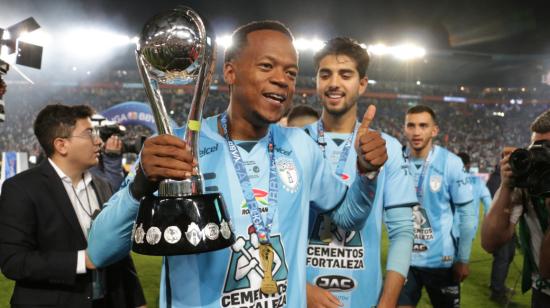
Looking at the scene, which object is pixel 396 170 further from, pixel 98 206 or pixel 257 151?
pixel 98 206

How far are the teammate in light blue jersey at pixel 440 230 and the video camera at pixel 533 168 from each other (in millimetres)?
2046

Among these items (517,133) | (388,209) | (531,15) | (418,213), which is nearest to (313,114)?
(418,213)

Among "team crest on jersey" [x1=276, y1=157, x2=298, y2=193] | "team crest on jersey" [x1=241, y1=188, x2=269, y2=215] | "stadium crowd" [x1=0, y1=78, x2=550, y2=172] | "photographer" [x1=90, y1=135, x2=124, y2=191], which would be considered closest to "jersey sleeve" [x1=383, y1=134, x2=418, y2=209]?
"team crest on jersey" [x1=276, y1=157, x2=298, y2=193]

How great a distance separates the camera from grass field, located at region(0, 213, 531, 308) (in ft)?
18.8

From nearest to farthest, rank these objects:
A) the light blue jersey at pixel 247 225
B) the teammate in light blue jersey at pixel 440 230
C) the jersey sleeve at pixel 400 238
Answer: the light blue jersey at pixel 247 225 < the jersey sleeve at pixel 400 238 < the teammate in light blue jersey at pixel 440 230

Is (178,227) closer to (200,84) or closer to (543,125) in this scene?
(200,84)

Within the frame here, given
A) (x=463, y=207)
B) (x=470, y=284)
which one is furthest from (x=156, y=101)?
(x=470, y=284)

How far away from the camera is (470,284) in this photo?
6.77 meters

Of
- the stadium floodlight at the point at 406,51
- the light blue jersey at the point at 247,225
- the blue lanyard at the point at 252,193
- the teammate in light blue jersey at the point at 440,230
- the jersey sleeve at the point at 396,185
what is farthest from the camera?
the stadium floodlight at the point at 406,51

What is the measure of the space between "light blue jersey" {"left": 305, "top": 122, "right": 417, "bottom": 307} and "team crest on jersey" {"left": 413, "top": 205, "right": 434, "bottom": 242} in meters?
1.90

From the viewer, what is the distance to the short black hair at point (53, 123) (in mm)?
2840

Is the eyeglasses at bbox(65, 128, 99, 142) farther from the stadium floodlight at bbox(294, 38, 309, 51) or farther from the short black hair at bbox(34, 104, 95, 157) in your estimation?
the stadium floodlight at bbox(294, 38, 309, 51)

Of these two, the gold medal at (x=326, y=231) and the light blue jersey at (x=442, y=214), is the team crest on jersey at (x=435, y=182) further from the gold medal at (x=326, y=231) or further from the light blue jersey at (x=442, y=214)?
Result: the gold medal at (x=326, y=231)

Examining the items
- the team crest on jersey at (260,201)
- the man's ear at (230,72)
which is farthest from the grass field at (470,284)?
the man's ear at (230,72)
